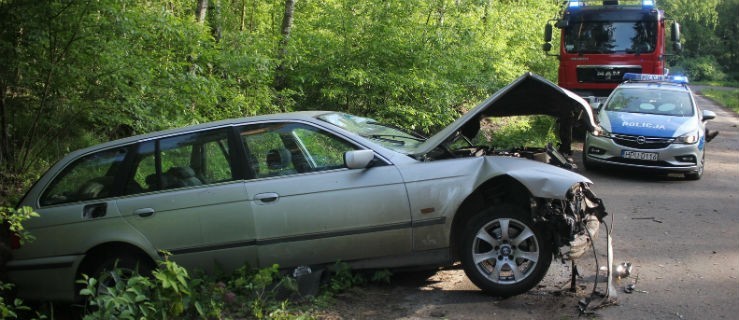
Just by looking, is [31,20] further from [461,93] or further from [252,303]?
[461,93]

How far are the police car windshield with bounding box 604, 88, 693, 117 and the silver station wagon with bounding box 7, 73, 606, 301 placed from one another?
7478mm

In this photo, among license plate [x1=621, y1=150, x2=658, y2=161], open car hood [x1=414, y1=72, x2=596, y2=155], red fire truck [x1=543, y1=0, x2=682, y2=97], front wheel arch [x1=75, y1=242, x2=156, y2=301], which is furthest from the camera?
red fire truck [x1=543, y1=0, x2=682, y2=97]

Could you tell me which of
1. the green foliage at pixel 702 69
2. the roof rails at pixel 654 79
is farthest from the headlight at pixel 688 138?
the green foliage at pixel 702 69

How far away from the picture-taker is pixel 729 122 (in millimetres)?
25031

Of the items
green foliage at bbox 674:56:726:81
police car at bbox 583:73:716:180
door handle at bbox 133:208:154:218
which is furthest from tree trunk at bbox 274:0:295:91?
green foliage at bbox 674:56:726:81

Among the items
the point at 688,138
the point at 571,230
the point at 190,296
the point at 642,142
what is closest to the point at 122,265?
the point at 190,296

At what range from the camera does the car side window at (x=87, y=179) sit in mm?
5828

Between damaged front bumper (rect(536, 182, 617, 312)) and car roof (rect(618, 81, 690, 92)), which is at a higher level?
car roof (rect(618, 81, 690, 92))

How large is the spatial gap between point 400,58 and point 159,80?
515 centimetres

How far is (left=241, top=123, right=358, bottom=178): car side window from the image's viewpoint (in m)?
5.51

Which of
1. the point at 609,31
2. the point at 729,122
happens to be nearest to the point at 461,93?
the point at 609,31

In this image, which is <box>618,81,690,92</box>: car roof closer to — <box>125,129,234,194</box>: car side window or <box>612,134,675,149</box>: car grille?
<box>612,134,675,149</box>: car grille

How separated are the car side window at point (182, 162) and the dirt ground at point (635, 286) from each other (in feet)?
5.16

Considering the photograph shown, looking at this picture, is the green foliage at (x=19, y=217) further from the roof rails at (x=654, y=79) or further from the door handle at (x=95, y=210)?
the roof rails at (x=654, y=79)
